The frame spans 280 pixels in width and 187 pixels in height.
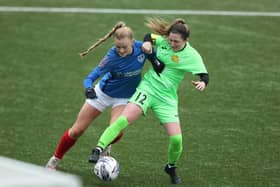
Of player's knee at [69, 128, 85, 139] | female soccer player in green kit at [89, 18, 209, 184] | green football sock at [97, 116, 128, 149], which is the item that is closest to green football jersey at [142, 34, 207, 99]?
female soccer player in green kit at [89, 18, 209, 184]

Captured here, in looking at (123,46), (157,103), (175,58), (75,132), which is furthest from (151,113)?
(123,46)

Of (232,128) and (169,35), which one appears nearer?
(169,35)

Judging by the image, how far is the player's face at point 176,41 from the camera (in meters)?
7.71

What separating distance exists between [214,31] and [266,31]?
3.49 ft

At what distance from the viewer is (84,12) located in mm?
15297

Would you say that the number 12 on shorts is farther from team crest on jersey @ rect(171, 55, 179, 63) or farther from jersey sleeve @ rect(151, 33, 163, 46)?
jersey sleeve @ rect(151, 33, 163, 46)

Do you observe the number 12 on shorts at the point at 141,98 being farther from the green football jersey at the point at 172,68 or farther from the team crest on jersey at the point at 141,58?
the team crest on jersey at the point at 141,58

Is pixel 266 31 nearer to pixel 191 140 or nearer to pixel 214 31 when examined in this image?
pixel 214 31

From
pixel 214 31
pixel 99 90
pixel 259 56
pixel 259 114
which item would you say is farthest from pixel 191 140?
pixel 214 31

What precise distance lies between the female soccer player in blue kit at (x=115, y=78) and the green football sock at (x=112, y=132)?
32 centimetres

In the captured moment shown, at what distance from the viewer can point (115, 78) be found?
7852 millimetres

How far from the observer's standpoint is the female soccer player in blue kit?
25.1 ft

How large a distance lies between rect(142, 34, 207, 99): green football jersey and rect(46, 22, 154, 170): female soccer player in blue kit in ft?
0.68

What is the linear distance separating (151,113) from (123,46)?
3.41 m
